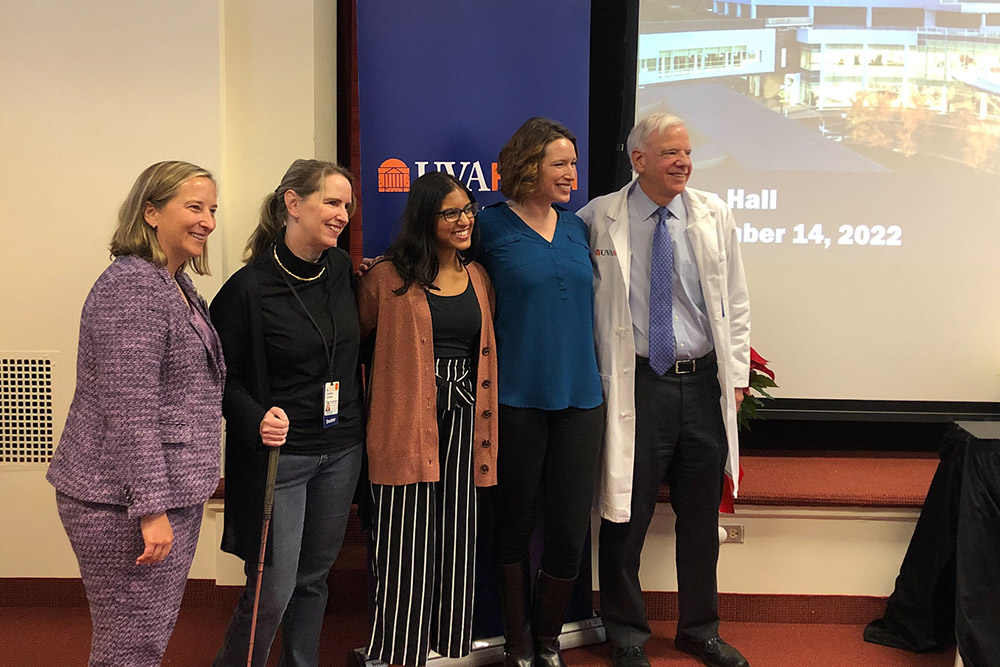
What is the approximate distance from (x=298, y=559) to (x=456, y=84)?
1716 mm

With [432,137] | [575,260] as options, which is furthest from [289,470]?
[432,137]

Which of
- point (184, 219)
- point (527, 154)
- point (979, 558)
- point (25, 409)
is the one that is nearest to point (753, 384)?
point (979, 558)

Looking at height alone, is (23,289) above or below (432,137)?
below

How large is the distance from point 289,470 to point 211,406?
0.35m

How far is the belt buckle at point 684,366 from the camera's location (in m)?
2.70

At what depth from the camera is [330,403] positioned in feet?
7.23

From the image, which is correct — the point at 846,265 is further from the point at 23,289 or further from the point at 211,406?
the point at 23,289

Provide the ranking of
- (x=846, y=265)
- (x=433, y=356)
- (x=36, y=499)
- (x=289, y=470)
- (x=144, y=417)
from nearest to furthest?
(x=144, y=417)
(x=289, y=470)
(x=433, y=356)
(x=36, y=499)
(x=846, y=265)

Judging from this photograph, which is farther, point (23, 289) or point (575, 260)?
point (23, 289)

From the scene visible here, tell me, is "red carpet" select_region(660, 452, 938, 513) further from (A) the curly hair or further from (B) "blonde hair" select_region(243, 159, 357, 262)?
(B) "blonde hair" select_region(243, 159, 357, 262)

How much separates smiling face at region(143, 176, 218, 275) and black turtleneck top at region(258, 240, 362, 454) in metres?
0.30

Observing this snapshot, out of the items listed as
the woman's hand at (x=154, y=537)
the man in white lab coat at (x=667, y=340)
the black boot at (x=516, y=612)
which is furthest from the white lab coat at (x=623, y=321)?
the woman's hand at (x=154, y=537)

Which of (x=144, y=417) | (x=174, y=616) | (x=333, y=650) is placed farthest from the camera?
(x=333, y=650)

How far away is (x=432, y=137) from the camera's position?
301 cm
